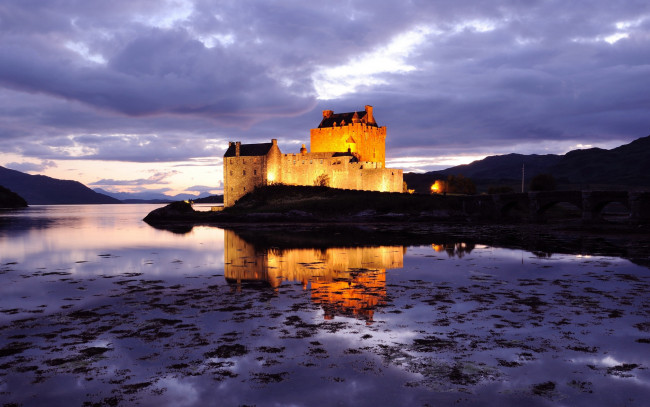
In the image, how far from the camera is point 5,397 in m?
7.62

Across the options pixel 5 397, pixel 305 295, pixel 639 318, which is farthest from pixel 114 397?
pixel 639 318

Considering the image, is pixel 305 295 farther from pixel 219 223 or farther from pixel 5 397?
pixel 219 223

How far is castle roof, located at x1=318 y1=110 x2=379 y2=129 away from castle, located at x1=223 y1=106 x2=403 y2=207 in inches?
7.5

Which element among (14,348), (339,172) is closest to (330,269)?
(14,348)

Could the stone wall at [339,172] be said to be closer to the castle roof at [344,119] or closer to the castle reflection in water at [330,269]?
the castle roof at [344,119]

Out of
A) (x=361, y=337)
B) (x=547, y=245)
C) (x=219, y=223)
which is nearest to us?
(x=361, y=337)

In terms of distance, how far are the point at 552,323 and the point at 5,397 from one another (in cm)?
1204

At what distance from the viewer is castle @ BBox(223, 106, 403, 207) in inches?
3041

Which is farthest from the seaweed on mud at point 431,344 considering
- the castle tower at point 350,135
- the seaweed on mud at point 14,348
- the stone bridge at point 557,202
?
the castle tower at point 350,135

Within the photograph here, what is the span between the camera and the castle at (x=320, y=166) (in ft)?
253

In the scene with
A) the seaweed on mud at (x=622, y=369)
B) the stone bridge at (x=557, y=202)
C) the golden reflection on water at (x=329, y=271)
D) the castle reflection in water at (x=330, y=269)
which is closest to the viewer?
the seaweed on mud at (x=622, y=369)

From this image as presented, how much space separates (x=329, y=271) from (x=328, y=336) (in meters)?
9.98

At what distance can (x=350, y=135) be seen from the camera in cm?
8356

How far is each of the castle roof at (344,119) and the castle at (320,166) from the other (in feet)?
0.63
